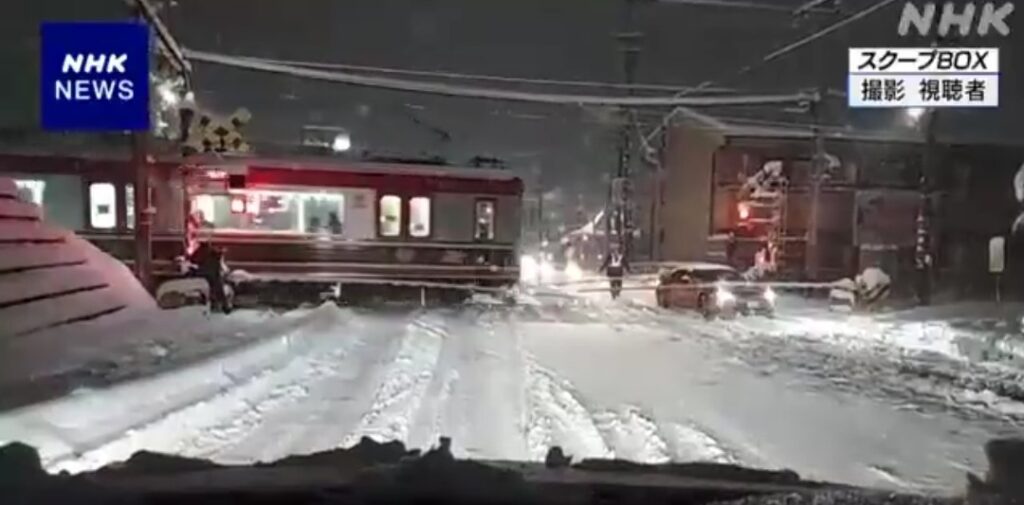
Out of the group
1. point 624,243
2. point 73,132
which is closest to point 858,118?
point 624,243

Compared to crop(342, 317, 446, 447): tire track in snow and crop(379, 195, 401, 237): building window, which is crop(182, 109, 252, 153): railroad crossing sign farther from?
crop(342, 317, 446, 447): tire track in snow

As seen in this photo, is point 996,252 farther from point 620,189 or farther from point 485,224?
point 485,224

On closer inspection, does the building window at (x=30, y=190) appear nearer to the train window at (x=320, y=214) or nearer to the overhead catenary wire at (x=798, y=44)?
the train window at (x=320, y=214)

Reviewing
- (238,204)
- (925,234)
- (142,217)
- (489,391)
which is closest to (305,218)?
(238,204)

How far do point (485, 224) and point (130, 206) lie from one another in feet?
4.50

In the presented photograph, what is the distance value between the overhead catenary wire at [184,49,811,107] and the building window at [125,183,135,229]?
0.69m

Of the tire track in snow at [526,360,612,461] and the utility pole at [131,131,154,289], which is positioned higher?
the utility pole at [131,131,154,289]

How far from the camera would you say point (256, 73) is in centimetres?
393

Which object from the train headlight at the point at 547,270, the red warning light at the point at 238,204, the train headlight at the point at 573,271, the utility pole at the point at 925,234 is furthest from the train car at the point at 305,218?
the utility pole at the point at 925,234

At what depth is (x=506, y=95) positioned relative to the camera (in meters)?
4.00

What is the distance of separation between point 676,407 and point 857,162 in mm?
1162

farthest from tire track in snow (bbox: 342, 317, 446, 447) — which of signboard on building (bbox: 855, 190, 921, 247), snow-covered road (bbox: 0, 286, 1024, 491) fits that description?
signboard on building (bbox: 855, 190, 921, 247)

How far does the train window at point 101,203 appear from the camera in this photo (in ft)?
11.2

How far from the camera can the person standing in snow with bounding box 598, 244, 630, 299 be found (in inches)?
149
